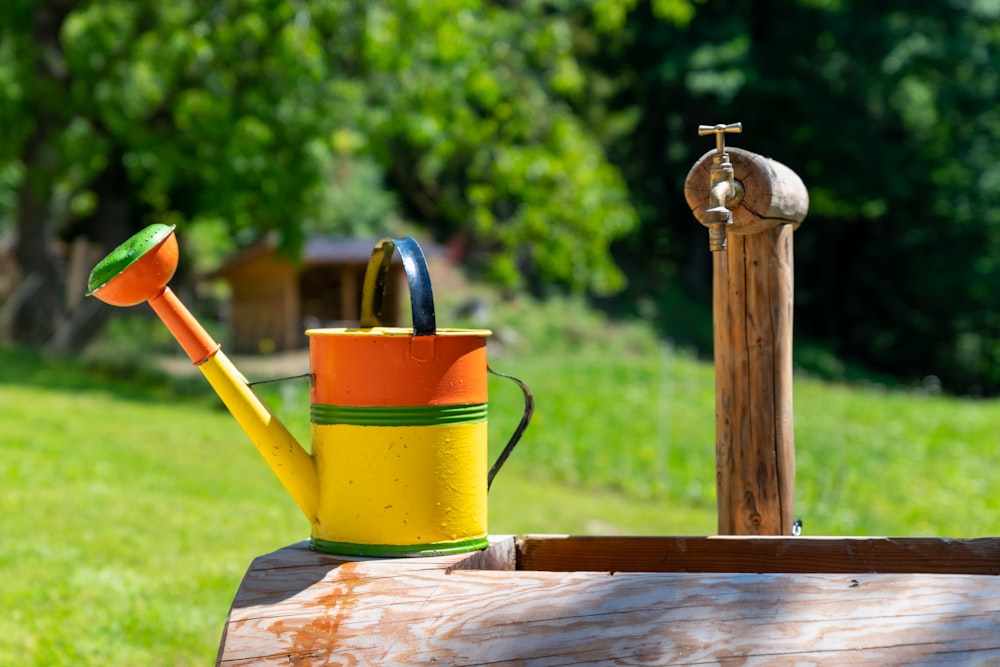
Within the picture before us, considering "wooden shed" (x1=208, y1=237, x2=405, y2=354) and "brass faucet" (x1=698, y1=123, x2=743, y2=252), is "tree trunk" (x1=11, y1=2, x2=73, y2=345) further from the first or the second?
"brass faucet" (x1=698, y1=123, x2=743, y2=252)

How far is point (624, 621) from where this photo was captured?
185 cm

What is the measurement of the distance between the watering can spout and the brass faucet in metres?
1.00

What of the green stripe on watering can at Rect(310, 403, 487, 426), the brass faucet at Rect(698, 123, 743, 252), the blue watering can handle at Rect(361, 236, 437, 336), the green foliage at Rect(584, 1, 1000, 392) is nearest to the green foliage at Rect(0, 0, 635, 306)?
the blue watering can handle at Rect(361, 236, 437, 336)

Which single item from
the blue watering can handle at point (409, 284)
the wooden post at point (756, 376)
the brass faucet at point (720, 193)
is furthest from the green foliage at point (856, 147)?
the blue watering can handle at point (409, 284)

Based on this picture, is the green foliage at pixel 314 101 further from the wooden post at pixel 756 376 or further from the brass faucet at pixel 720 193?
the brass faucet at pixel 720 193

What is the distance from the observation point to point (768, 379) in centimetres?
285

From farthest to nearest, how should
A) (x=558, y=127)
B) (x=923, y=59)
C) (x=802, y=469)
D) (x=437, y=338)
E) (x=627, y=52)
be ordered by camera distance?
(x=627, y=52) → (x=923, y=59) → (x=558, y=127) → (x=802, y=469) → (x=437, y=338)

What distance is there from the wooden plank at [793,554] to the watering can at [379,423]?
33 cm

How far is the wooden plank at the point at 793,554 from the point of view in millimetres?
2297

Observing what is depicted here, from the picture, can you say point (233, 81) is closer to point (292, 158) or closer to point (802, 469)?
point (292, 158)

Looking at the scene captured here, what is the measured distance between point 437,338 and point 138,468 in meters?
6.10

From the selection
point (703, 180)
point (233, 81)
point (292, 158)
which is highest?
point (233, 81)

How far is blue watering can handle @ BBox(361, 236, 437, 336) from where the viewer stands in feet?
7.26

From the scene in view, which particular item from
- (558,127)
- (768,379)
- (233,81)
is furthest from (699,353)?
(768,379)
